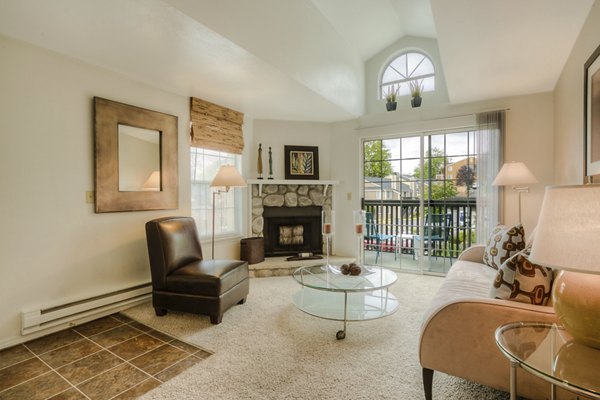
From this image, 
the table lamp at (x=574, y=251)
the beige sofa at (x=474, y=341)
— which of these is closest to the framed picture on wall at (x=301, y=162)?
the beige sofa at (x=474, y=341)

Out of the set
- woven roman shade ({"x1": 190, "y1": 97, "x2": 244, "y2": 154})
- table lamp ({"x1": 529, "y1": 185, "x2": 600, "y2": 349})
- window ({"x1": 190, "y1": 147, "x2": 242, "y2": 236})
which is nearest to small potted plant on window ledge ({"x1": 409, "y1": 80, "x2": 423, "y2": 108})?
woven roman shade ({"x1": 190, "y1": 97, "x2": 244, "y2": 154})

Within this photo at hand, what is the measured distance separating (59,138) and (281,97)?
225cm

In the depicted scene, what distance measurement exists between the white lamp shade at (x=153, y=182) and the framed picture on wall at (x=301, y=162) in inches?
77.1

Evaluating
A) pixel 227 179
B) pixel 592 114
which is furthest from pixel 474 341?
pixel 227 179

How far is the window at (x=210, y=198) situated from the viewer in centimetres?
382

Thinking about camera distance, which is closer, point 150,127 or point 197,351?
point 197,351

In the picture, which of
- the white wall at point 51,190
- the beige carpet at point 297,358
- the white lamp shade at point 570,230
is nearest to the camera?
the white lamp shade at point 570,230

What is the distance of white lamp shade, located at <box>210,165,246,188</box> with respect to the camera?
335 cm

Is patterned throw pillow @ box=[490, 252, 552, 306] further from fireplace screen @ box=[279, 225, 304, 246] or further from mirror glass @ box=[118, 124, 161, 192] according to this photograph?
fireplace screen @ box=[279, 225, 304, 246]

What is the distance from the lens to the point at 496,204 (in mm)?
3623

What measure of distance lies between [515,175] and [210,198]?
11.9 feet

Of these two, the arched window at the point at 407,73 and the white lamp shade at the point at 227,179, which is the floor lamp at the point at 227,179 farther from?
the arched window at the point at 407,73

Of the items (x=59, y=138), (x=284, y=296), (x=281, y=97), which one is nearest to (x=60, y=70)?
(x=59, y=138)

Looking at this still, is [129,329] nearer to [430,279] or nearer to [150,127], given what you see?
[150,127]
